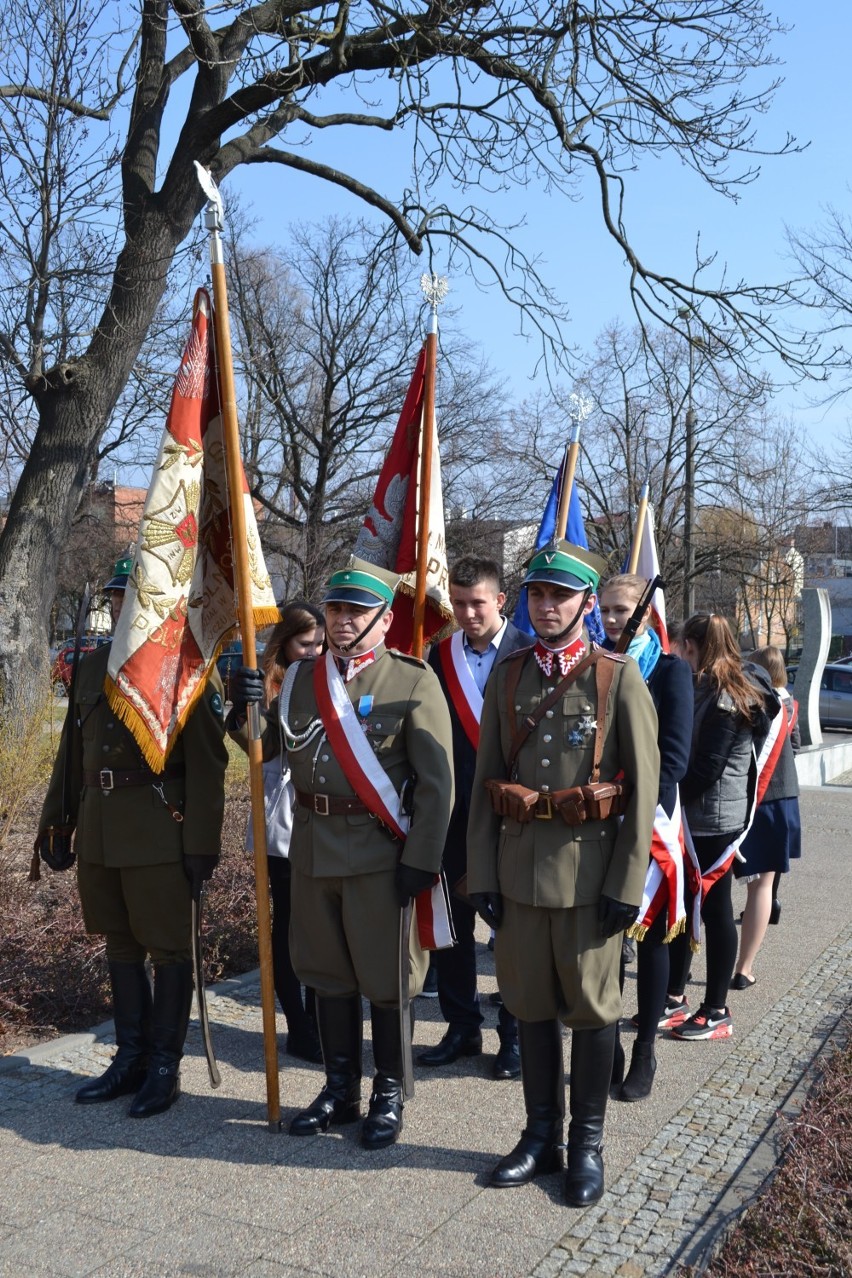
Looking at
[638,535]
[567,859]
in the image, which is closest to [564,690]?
[567,859]

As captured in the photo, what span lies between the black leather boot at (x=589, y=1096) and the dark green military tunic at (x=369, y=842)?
2.30ft

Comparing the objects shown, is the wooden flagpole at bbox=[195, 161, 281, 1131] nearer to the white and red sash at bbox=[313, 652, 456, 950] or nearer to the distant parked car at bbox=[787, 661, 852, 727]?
the white and red sash at bbox=[313, 652, 456, 950]

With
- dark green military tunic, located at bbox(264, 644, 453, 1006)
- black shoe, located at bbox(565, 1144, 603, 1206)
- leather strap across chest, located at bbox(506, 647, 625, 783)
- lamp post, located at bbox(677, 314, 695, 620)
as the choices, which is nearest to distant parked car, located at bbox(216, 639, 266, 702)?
dark green military tunic, located at bbox(264, 644, 453, 1006)

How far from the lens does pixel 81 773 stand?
200 inches

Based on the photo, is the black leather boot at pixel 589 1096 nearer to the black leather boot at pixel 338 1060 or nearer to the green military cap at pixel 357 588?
the black leather boot at pixel 338 1060

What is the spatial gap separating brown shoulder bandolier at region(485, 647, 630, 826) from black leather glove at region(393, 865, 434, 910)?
370 mm

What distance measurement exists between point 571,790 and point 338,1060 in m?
1.41

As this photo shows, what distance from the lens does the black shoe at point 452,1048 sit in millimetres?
5254

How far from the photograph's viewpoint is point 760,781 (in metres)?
6.40

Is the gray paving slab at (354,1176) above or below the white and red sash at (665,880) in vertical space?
below

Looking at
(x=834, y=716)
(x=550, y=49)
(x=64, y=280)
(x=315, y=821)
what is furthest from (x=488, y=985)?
(x=834, y=716)

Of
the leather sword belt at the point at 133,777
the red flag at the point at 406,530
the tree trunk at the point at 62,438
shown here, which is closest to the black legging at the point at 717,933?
the red flag at the point at 406,530

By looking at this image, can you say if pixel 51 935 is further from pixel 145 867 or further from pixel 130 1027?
pixel 145 867

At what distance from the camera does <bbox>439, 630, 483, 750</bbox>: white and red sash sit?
530cm
